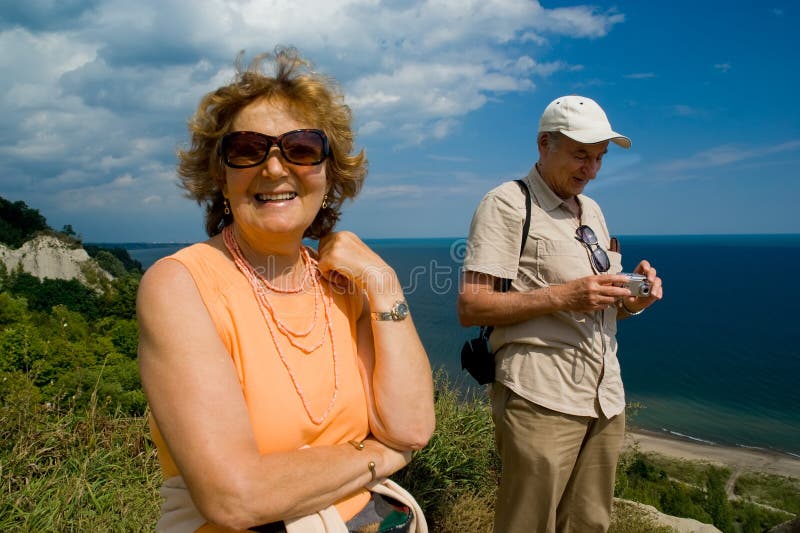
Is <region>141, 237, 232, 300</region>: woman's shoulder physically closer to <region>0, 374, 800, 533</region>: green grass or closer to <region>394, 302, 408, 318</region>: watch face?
<region>394, 302, 408, 318</region>: watch face

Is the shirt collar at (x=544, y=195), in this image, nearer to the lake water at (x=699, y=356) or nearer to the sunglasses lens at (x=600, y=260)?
the sunglasses lens at (x=600, y=260)

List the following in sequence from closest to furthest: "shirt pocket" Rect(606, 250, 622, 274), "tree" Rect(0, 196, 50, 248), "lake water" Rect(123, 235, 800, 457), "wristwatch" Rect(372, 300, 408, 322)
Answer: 1. "wristwatch" Rect(372, 300, 408, 322)
2. "shirt pocket" Rect(606, 250, 622, 274)
3. "tree" Rect(0, 196, 50, 248)
4. "lake water" Rect(123, 235, 800, 457)

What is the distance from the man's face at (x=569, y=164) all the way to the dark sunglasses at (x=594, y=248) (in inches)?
9.3

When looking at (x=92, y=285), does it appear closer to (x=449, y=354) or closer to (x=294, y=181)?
(x=449, y=354)

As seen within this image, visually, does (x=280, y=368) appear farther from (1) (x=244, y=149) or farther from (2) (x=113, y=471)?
(2) (x=113, y=471)

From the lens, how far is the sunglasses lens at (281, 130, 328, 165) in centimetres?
179

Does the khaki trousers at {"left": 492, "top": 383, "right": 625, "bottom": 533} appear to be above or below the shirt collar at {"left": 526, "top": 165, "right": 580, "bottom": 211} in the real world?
below

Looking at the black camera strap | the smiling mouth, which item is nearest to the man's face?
the black camera strap

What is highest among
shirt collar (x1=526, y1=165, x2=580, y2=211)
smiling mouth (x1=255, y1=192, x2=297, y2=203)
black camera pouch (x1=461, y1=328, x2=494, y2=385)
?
shirt collar (x1=526, y1=165, x2=580, y2=211)

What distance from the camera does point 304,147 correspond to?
1820 millimetres

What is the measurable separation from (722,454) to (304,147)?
31.2m

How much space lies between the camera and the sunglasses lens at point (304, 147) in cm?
179

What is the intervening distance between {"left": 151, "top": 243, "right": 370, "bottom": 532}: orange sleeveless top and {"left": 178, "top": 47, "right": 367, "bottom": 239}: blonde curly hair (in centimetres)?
29

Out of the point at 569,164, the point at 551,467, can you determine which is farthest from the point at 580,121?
the point at 551,467
